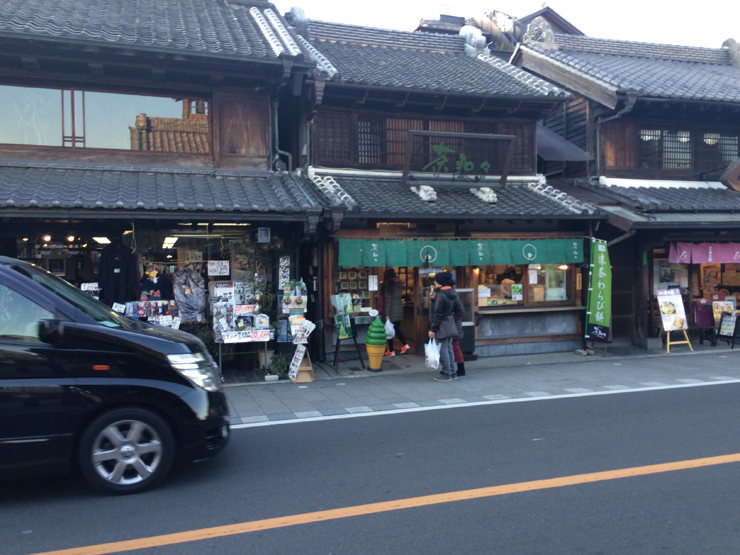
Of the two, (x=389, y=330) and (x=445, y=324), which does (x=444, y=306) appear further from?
(x=389, y=330)

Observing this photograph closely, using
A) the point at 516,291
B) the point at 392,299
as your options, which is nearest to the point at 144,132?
the point at 392,299

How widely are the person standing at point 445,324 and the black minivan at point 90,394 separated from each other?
5640 millimetres

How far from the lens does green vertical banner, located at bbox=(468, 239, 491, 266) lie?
11883 mm

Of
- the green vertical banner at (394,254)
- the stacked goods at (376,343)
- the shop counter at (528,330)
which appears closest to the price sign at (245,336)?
the stacked goods at (376,343)

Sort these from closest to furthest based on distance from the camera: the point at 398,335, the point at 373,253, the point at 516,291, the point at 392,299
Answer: the point at 373,253 < the point at 392,299 < the point at 398,335 < the point at 516,291

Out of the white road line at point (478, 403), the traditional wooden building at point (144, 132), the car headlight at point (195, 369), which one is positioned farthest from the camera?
the traditional wooden building at point (144, 132)

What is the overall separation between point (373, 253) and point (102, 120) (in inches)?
234

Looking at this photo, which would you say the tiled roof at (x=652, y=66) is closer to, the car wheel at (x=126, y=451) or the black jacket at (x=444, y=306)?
the black jacket at (x=444, y=306)

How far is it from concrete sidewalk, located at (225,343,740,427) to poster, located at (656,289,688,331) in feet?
2.27

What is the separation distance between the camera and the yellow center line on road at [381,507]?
391cm

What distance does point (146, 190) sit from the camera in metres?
9.60

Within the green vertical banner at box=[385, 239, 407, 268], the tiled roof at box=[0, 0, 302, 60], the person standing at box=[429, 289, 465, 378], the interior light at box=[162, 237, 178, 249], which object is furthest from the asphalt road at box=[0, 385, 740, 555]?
the tiled roof at box=[0, 0, 302, 60]

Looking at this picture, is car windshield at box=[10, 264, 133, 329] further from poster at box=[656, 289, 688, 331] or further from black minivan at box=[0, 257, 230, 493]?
poster at box=[656, 289, 688, 331]

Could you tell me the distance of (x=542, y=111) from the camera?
13.8 m
